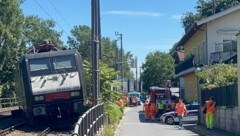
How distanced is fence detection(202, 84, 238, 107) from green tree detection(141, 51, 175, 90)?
8279cm

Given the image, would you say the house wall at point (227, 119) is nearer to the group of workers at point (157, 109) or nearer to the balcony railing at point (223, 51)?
the balcony railing at point (223, 51)

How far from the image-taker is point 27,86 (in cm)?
2250

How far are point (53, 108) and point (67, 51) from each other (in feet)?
8.23

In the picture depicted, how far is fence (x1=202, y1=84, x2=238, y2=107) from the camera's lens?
72.7 feet

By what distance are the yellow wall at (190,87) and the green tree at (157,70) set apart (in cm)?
5733

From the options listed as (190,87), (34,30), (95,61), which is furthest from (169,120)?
(34,30)

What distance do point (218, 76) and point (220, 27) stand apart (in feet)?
32.7

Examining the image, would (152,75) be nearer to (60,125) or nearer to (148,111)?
(148,111)

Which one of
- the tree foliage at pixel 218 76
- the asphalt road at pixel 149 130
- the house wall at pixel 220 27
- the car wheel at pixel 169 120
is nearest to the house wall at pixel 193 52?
the house wall at pixel 220 27

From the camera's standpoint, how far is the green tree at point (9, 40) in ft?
190

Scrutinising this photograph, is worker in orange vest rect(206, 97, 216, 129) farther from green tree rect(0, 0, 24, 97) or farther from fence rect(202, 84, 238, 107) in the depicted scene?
green tree rect(0, 0, 24, 97)

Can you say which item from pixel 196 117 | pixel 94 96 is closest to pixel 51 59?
pixel 94 96

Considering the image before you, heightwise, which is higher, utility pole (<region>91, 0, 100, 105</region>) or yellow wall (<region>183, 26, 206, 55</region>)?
yellow wall (<region>183, 26, 206, 55</region>)

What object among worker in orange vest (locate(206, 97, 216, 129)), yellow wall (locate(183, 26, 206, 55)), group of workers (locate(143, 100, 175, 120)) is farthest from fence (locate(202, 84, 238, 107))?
yellow wall (locate(183, 26, 206, 55))
